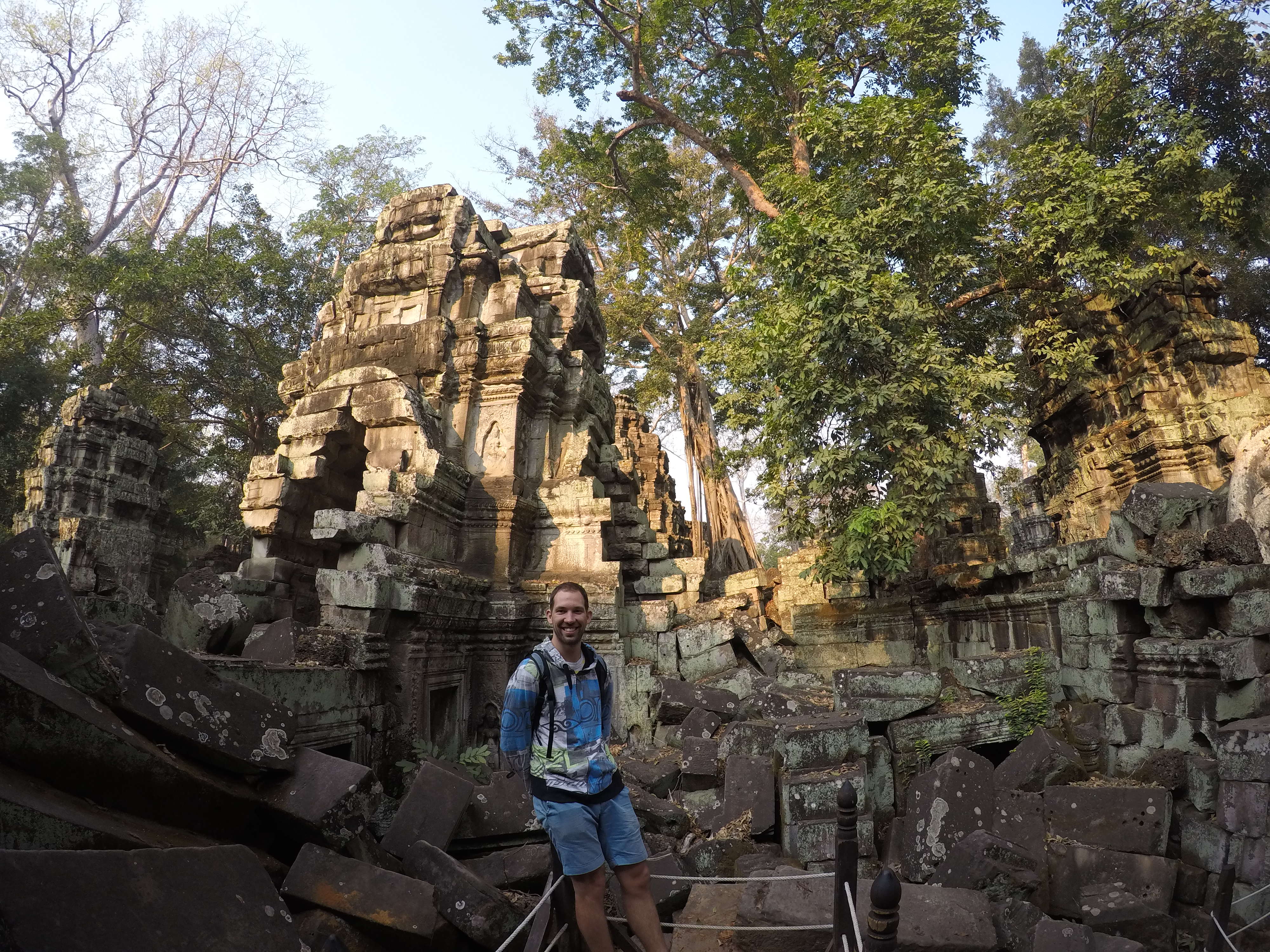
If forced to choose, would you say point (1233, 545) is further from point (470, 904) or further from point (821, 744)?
point (470, 904)

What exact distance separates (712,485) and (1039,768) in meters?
11.9

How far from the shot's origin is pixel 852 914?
2.56m

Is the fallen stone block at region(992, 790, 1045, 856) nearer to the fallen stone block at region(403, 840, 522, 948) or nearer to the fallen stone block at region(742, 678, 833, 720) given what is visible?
the fallen stone block at region(742, 678, 833, 720)

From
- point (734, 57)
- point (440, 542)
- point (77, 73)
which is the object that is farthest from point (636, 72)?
point (77, 73)

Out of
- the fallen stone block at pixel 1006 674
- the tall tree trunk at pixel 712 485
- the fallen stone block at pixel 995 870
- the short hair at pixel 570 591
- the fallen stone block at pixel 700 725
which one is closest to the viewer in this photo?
the short hair at pixel 570 591

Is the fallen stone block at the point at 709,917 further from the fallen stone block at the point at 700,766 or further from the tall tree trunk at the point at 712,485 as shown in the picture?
the tall tree trunk at the point at 712,485

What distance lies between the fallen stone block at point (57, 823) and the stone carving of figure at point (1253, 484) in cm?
665

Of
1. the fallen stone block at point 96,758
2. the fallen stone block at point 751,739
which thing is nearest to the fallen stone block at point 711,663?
the fallen stone block at point 751,739

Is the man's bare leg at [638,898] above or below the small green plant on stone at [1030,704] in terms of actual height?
below

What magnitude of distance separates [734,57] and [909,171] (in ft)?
19.5

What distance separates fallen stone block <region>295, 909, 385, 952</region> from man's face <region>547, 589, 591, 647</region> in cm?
125

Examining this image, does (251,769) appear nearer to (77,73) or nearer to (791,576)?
(791,576)

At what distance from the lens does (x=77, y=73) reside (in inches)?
856

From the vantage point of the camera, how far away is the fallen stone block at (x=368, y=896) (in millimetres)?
2742
